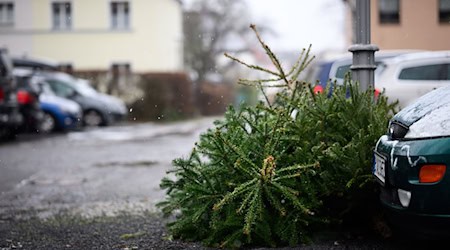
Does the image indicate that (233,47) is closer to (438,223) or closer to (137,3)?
(137,3)

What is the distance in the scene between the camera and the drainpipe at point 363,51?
5.29 m

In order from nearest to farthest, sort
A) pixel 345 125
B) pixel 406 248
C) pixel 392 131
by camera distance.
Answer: pixel 392 131 → pixel 406 248 → pixel 345 125

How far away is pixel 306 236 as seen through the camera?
4.62 m

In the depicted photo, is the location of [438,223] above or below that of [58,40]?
below

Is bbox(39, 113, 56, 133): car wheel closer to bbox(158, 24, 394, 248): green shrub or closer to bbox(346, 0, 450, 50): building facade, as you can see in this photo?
bbox(346, 0, 450, 50): building facade

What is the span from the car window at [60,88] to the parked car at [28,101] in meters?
4.57

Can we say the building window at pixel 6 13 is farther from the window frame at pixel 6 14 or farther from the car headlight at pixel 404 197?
the car headlight at pixel 404 197

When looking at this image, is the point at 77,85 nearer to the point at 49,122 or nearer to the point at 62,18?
the point at 49,122

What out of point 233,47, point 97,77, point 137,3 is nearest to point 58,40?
point 137,3

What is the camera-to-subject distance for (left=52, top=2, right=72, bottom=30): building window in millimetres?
32412

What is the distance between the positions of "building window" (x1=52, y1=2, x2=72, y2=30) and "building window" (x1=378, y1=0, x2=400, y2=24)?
595 inches

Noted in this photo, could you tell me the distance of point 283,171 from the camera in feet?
15.0

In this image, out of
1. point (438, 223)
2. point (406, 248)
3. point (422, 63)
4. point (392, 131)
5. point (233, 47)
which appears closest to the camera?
point (438, 223)

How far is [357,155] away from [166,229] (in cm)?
181
